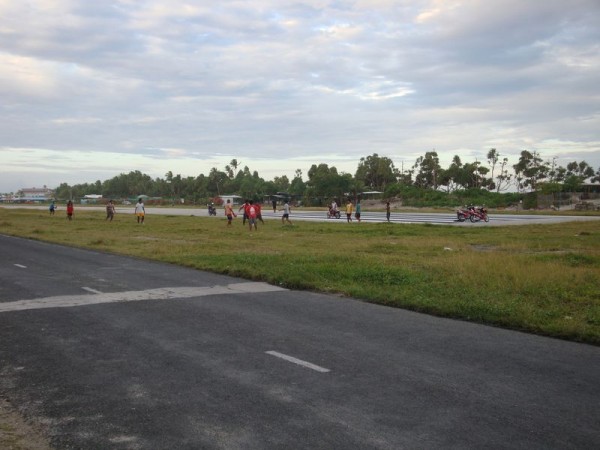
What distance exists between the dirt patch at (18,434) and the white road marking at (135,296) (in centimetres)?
521

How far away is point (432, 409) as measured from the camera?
5.04 meters

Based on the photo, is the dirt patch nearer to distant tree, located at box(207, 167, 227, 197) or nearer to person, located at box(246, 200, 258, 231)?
person, located at box(246, 200, 258, 231)

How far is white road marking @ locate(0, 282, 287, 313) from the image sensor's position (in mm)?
9961

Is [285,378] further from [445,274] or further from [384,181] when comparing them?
[384,181]

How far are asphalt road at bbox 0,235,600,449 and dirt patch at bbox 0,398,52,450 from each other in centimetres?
10

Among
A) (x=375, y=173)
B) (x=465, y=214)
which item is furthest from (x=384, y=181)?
(x=465, y=214)

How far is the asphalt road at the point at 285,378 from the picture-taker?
14.9 ft

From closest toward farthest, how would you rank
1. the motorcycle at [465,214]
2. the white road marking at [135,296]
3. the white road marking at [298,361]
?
1. the white road marking at [298,361]
2. the white road marking at [135,296]
3. the motorcycle at [465,214]

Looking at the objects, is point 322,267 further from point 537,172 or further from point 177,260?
point 537,172

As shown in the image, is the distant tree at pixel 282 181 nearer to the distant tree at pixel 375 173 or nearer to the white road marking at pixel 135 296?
the distant tree at pixel 375 173

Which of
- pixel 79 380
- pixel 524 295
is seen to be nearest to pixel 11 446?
pixel 79 380

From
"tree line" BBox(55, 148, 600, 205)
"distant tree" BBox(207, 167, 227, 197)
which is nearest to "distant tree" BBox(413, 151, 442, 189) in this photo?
"tree line" BBox(55, 148, 600, 205)

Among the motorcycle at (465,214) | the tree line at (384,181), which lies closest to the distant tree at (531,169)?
the tree line at (384,181)

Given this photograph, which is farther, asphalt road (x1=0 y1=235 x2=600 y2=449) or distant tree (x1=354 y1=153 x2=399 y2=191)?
distant tree (x1=354 y1=153 x2=399 y2=191)
